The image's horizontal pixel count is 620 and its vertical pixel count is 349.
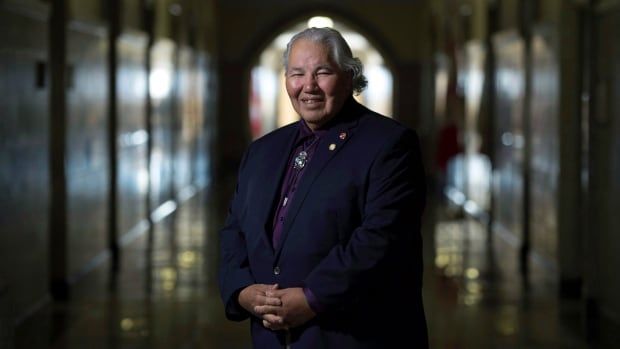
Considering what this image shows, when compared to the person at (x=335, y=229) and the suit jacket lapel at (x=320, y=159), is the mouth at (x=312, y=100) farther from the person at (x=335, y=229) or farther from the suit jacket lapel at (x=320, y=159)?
the suit jacket lapel at (x=320, y=159)

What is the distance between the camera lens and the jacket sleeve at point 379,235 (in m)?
2.97

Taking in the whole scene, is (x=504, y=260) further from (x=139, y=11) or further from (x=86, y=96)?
(x=139, y=11)

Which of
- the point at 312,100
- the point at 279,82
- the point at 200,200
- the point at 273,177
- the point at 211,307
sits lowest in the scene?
the point at 211,307

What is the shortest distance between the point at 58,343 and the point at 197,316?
3.82ft

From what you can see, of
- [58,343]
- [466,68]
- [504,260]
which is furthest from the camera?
[466,68]

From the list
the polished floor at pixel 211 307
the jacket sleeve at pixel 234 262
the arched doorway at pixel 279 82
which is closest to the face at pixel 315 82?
the jacket sleeve at pixel 234 262

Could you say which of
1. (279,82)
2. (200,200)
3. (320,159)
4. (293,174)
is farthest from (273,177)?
(279,82)

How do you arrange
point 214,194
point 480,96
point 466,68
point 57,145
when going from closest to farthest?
point 57,145 → point 480,96 → point 466,68 → point 214,194

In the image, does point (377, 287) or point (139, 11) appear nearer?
point (377, 287)

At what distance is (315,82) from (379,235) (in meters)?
0.42

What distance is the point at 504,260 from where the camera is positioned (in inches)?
437

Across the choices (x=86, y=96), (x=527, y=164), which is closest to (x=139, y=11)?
(x=86, y=96)

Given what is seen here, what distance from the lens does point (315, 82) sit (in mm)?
3049

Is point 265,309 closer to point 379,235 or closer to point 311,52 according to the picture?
point 379,235
